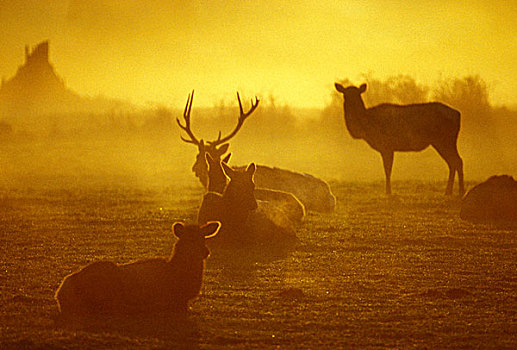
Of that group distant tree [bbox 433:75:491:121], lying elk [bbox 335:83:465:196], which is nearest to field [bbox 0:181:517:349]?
lying elk [bbox 335:83:465:196]

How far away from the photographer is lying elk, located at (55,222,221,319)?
5.86 m

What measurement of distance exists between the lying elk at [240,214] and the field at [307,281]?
422 mm

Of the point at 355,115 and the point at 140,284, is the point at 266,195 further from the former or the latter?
the point at 355,115

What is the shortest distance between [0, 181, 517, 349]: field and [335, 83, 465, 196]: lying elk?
11.4 ft

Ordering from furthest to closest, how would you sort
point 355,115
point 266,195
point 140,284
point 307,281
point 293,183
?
point 355,115, point 293,183, point 266,195, point 307,281, point 140,284

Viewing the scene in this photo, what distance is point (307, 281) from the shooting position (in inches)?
305

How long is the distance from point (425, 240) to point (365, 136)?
297 inches

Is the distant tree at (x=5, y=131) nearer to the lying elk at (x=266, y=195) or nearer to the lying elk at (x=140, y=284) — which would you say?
the lying elk at (x=266, y=195)

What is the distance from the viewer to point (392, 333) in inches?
227

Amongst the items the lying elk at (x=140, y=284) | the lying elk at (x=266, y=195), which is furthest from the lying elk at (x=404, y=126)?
the lying elk at (x=140, y=284)

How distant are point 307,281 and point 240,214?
87.5 inches

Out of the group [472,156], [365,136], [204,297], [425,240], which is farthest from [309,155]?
[204,297]

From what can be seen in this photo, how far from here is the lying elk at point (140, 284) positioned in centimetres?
586

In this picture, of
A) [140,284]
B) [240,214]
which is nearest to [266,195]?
[240,214]
